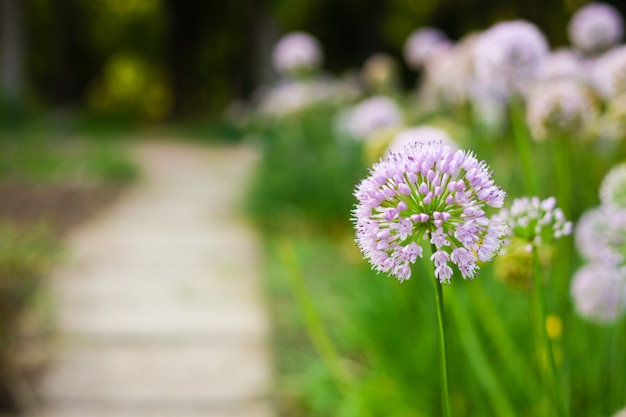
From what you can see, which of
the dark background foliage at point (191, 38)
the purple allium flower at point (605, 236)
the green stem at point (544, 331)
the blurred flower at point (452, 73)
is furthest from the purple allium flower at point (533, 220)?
the dark background foliage at point (191, 38)

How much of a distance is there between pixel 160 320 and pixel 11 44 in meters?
11.6

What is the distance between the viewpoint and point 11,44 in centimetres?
1446

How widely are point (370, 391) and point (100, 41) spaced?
2634 centimetres

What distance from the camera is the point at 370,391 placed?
281 centimetres

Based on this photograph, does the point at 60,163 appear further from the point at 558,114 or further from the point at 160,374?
the point at 558,114

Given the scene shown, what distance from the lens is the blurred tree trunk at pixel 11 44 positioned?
14.3 metres

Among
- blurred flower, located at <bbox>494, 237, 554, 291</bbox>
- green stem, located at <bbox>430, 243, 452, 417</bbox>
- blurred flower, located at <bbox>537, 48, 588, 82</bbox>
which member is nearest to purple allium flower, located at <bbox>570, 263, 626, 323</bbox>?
blurred flower, located at <bbox>494, 237, 554, 291</bbox>

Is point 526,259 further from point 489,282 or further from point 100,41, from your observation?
point 100,41

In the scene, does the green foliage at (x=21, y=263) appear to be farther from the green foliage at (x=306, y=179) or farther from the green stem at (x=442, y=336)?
the green stem at (x=442, y=336)

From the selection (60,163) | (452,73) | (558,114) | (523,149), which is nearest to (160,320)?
(452,73)

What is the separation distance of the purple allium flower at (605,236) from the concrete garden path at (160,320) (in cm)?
190

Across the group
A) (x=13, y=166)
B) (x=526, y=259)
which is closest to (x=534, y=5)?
(x=13, y=166)

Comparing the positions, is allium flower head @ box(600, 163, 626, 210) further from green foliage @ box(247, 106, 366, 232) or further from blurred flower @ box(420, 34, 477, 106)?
green foliage @ box(247, 106, 366, 232)

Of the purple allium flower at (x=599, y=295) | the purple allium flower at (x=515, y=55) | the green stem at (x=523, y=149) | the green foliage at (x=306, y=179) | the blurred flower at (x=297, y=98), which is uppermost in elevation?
the blurred flower at (x=297, y=98)
